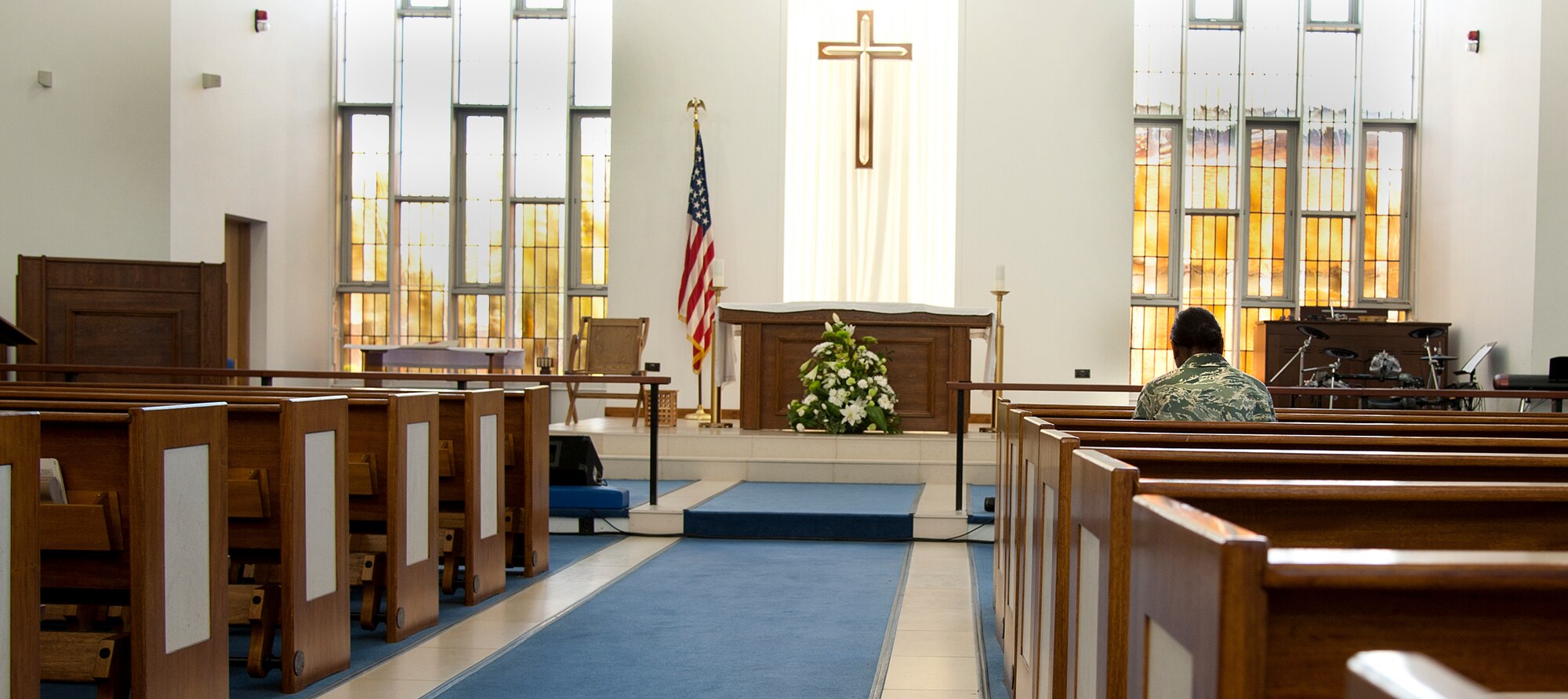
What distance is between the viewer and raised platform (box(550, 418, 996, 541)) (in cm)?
591

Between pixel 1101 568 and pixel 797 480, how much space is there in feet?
19.7

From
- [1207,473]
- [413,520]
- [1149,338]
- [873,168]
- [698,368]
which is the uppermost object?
[873,168]

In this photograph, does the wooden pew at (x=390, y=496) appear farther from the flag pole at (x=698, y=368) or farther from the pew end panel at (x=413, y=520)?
the flag pole at (x=698, y=368)

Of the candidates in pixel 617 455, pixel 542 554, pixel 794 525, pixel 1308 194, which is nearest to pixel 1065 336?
pixel 1308 194

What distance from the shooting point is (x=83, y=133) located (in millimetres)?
8547

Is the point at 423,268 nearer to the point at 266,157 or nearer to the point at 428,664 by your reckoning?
the point at 266,157

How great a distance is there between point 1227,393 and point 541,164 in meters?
9.66

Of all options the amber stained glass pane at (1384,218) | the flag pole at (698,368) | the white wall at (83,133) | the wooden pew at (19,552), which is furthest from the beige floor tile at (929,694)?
the amber stained glass pane at (1384,218)

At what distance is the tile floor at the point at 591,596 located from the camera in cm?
321

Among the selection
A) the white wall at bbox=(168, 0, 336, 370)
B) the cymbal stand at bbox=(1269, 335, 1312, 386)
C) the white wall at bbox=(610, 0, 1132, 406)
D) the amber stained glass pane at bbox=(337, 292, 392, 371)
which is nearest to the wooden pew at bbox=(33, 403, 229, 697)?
the white wall at bbox=(168, 0, 336, 370)

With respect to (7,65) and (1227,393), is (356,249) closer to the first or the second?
(7,65)

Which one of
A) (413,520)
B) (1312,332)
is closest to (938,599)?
(413,520)

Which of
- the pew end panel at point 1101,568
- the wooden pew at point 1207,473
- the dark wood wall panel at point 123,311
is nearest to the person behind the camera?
the pew end panel at point 1101,568

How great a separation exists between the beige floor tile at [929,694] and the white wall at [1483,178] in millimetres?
8433
